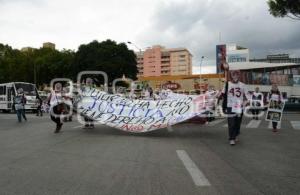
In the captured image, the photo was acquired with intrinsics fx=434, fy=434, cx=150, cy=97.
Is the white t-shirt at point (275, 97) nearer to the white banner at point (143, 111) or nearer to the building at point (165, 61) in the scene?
the white banner at point (143, 111)

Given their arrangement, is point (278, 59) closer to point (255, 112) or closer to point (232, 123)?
point (255, 112)

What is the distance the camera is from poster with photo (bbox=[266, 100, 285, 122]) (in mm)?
16473

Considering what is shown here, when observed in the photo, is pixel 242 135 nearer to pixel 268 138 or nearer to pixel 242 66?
pixel 268 138

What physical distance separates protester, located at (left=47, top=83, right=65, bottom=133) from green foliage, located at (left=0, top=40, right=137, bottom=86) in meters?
59.8

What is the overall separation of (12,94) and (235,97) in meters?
27.8

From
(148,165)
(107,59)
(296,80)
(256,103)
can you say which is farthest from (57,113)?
(296,80)

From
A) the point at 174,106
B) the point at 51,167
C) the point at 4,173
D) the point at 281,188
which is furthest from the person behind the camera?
the point at 174,106

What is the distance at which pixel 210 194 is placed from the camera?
236 inches

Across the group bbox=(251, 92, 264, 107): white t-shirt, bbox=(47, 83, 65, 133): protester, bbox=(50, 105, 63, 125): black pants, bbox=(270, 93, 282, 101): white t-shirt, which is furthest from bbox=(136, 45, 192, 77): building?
bbox=(50, 105, 63, 125): black pants

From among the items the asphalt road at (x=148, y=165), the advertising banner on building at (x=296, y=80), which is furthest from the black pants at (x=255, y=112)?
the advertising banner on building at (x=296, y=80)

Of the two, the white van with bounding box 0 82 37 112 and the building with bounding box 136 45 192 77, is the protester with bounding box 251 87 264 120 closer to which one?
the white van with bounding box 0 82 37 112

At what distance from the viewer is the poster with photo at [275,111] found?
1647cm

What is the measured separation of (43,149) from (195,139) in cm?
455

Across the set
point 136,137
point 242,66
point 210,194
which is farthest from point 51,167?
point 242,66
